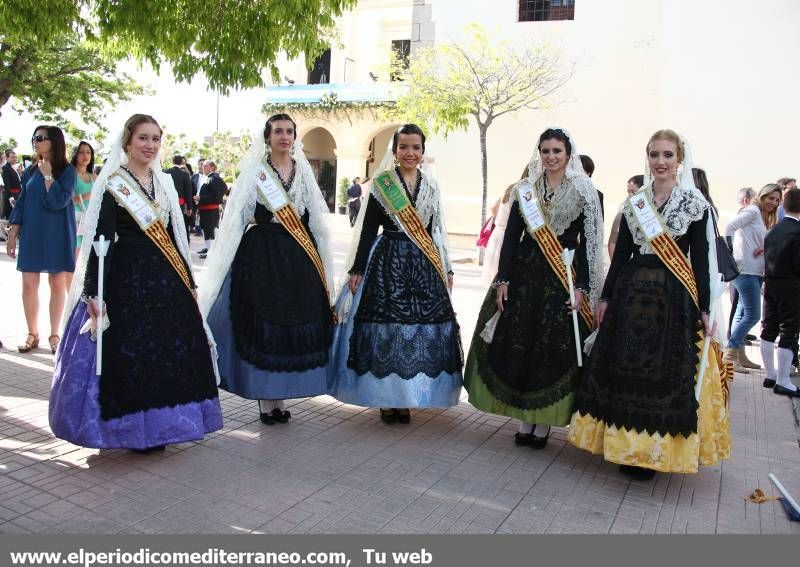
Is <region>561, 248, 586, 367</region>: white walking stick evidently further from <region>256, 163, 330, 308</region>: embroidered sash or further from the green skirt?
<region>256, 163, 330, 308</region>: embroidered sash

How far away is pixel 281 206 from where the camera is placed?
4.42 meters

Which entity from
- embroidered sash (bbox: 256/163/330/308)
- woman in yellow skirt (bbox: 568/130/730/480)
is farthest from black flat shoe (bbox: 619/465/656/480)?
embroidered sash (bbox: 256/163/330/308)

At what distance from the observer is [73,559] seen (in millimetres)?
2799

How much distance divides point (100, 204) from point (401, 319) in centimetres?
184

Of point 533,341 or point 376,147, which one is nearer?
point 533,341

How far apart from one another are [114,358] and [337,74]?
2619 cm

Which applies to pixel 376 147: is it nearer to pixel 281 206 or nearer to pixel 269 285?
pixel 281 206

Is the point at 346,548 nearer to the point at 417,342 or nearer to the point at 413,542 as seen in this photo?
the point at 413,542

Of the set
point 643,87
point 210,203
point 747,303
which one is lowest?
point 747,303

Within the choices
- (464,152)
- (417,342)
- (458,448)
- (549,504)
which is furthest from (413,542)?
(464,152)

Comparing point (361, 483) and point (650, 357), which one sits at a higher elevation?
point (650, 357)

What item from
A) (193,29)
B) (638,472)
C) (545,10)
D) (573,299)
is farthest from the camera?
(545,10)

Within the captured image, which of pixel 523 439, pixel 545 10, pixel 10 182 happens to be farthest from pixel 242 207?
pixel 545 10

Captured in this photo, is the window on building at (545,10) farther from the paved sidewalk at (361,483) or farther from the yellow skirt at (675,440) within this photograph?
the yellow skirt at (675,440)
